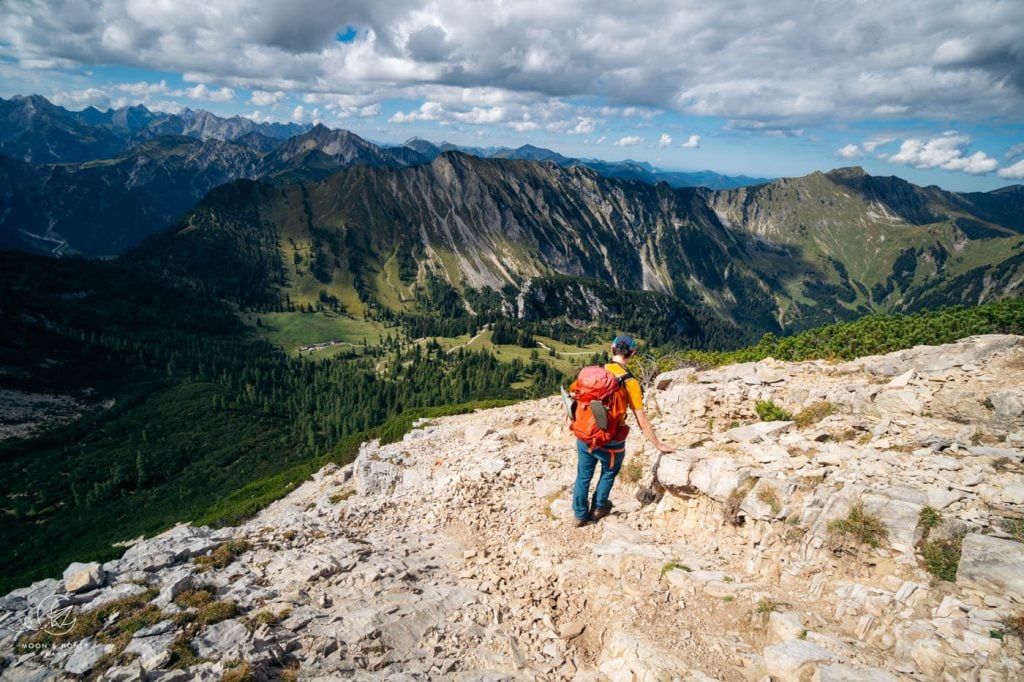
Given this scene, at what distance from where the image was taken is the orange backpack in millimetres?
12648

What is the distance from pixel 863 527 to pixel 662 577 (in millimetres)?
4682

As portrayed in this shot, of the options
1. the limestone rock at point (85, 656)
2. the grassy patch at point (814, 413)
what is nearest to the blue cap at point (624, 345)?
the grassy patch at point (814, 413)

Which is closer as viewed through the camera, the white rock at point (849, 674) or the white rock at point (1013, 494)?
the white rock at point (849, 674)

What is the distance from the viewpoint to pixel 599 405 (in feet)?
40.9

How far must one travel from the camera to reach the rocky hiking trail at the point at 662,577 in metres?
9.16

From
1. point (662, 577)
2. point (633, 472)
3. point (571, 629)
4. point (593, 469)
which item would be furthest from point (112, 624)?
point (633, 472)

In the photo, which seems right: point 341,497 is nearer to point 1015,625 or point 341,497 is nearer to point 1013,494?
point 1015,625

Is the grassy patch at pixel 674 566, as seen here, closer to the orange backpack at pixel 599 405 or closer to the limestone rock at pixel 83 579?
the orange backpack at pixel 599 405

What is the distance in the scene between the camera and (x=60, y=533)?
80.9 m

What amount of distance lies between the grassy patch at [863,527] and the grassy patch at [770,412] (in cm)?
759

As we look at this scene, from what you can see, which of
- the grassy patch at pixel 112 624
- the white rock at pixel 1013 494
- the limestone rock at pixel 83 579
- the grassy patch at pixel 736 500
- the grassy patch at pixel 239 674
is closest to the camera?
the grassy patch at pixel 239 674

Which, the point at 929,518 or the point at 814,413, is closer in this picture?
the point at 929,518

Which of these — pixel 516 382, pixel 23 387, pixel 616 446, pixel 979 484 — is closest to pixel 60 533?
pixel 23 387
